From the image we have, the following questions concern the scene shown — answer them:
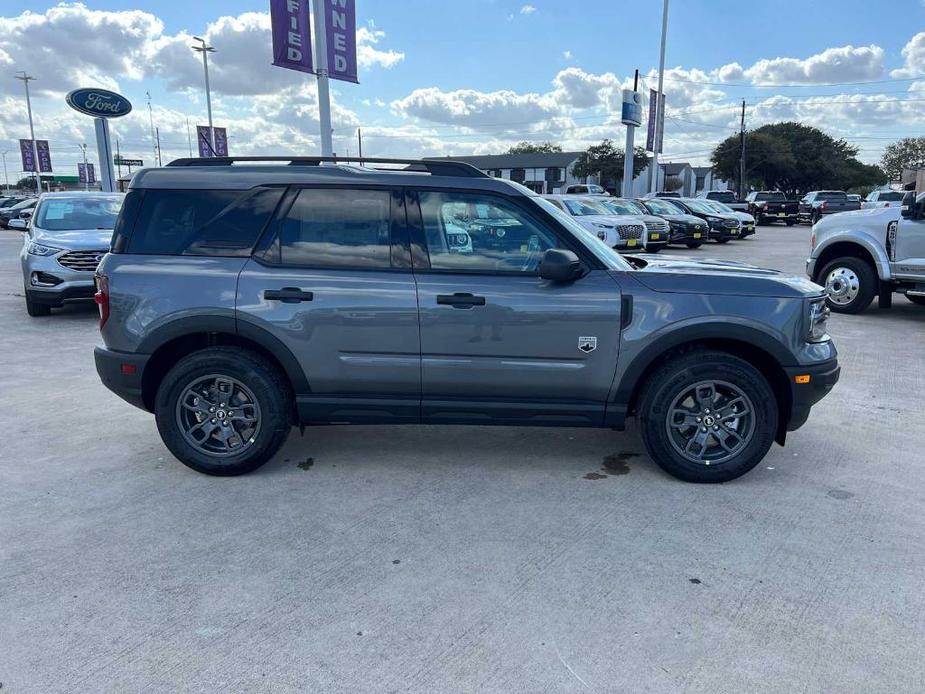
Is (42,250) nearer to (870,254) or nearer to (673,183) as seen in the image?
(870,254)

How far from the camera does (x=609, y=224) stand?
1516cm

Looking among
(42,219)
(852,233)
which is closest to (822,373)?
(852,233)

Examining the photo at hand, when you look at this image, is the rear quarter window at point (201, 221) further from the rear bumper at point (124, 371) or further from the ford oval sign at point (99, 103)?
the ford oval sign at point (99, 103)

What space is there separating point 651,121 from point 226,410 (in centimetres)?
3444

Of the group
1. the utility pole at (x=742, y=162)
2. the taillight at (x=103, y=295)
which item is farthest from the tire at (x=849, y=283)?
the utility pole at (x=742, y=162)

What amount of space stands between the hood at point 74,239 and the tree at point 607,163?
6506 centimetres

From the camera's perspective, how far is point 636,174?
7569cm

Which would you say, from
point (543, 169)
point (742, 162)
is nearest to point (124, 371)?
point (742, 162)

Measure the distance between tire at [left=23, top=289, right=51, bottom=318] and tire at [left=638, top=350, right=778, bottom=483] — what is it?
351 inches

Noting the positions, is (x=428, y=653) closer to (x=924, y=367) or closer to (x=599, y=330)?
(x=599, y=330)

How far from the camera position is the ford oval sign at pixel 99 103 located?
23.6 metres

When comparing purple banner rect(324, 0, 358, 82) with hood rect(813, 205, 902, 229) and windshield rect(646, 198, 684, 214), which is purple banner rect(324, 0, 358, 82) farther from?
windshield rect(646, 198, 684, 214)

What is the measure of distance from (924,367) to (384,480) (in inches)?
233

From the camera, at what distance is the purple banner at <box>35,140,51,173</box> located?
62.9 meters
